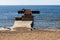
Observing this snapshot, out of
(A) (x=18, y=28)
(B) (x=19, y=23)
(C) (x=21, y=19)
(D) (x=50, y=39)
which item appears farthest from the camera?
(C) (x=21, y=19)

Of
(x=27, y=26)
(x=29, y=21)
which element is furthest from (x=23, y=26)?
(x=29, y=21)

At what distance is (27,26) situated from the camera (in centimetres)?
1980

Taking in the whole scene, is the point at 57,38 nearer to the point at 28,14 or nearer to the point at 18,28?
the point at 18,28

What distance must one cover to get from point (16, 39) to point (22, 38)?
41 centimetres

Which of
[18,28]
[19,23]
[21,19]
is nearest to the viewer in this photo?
[18,28]

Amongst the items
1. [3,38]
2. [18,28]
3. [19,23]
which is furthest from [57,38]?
[19,23]

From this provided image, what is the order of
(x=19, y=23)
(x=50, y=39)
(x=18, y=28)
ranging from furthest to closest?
(x=19, y=23) → (x=18, y=28) → (x=50, y=39)

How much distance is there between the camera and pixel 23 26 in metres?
19.5

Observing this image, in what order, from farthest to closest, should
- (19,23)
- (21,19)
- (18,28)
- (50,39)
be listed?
(21,19)
(19,23)
(18,28)
(50,39)

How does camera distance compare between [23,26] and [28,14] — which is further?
[28,14]

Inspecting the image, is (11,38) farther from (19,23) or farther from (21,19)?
(21,19)

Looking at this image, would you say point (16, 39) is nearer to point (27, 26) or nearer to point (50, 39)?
point (50, 39)

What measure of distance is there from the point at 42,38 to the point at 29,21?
7.85 meters

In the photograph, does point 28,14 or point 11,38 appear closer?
point 11,38
